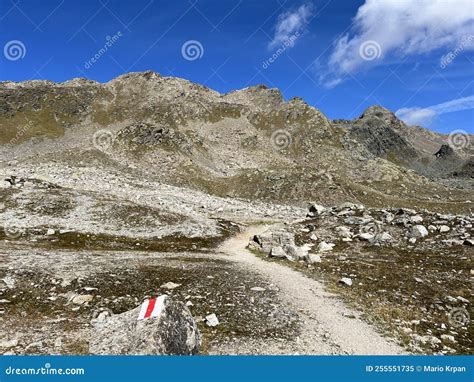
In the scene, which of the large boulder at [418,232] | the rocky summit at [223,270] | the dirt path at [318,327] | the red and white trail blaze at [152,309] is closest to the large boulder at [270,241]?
the rocky summit at [223,270]

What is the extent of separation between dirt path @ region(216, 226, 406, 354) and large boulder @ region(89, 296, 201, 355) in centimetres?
186

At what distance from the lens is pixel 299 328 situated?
55.5ft

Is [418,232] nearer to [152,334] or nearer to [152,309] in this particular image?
[152,309]

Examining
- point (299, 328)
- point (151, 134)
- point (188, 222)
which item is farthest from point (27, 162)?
point (299, 328)

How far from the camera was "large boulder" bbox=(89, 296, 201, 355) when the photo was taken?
12.4 metres

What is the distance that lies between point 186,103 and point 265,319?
141 metres

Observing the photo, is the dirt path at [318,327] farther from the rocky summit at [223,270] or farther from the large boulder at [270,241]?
the large boulder at [270,241]

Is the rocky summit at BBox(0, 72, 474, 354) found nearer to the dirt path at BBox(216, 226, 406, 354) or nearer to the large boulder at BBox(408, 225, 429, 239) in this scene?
the dirt path at BBox(216, 226, 406, 354)

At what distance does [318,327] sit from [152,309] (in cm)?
765

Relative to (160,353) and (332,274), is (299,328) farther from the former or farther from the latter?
(332,274)

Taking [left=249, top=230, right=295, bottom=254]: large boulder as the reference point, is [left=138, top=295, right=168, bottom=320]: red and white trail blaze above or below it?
below

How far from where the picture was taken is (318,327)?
1719cm

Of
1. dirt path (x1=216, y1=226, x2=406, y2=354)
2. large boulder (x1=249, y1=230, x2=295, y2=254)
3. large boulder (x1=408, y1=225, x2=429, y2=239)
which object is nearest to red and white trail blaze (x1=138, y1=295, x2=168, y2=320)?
dirt path (x1=216, y1=226, x2=406, y2=354)

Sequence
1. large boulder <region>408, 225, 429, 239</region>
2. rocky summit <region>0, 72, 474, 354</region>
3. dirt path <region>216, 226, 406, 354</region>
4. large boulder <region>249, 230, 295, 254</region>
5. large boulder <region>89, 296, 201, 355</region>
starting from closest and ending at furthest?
large boulder <region>89, 296, 201, 355</region>
dirt path <region>216, 226, 406, 354</region>
rocky summit <region>0, 72, 474, 354</region>
large boulder <region>249, 230, 295, 254</region>
large boulder <region>408, 225, 429, 239</region>
